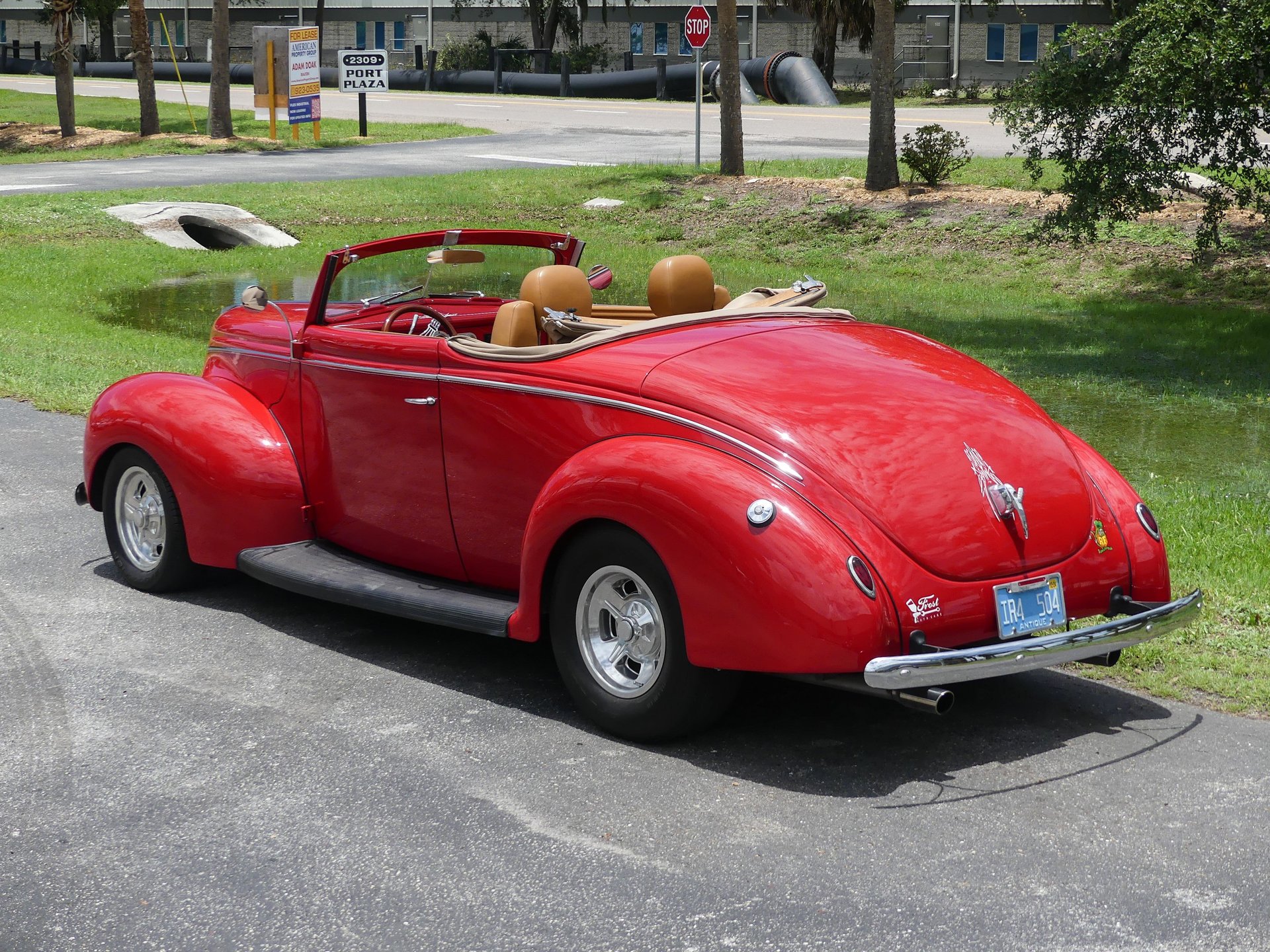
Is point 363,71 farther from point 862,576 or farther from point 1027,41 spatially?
point 862,576

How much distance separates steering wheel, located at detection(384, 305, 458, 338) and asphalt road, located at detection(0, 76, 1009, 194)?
19148 mm

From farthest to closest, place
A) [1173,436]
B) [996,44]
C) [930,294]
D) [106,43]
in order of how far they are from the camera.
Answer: [106,43] < [996,44] < [930,294] < [1173,436]

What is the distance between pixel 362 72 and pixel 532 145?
5602 mm

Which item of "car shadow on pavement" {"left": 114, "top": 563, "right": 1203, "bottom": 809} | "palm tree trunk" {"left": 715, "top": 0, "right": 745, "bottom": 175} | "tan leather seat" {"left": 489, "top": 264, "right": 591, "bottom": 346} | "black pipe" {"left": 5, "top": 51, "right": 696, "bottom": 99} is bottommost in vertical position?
"car shadow on pavement" {"left": 114, "top": 563, "right": 1203, "bottom": 809}

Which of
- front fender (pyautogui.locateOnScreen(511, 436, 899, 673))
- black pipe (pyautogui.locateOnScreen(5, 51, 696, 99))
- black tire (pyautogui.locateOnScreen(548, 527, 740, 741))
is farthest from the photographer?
black pipe (pyautogui.locateOnScreen(5, 51, 696, 99))

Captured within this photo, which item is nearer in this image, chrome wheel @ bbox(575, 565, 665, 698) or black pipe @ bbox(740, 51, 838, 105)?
chrome wheel @ bbox(575, 565, 665, 698)

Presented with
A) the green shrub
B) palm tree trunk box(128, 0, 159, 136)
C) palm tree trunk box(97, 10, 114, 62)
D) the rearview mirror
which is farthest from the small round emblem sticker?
palm tree trunk box(97, 10, 114, 62)

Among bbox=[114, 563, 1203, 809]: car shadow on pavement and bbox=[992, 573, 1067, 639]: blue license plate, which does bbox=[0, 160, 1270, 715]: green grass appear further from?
bbox=[992, 573, 1067, 639]: blue license plate

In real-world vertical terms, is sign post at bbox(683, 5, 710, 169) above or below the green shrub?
above

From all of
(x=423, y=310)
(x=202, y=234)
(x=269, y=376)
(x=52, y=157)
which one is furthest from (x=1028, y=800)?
(x=52, y=157)

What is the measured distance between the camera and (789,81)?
43438mm

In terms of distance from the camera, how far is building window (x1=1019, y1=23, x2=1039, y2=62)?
52.5m

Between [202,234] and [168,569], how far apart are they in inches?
616

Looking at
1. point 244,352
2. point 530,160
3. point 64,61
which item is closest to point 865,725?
point 244,352
